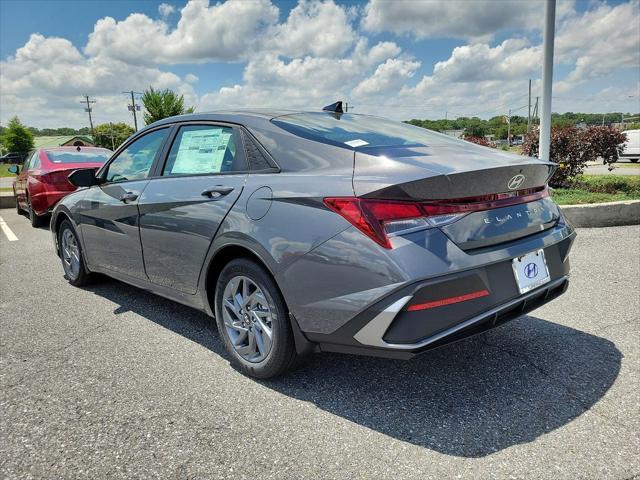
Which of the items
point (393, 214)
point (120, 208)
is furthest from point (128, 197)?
point (393, 214)

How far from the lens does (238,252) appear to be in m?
2.89

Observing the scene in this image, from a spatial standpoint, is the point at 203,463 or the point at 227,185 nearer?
the point at 203,463

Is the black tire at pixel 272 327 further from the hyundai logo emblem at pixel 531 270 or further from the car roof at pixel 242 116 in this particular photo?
the hyundai logo emblem at pixel 531 270

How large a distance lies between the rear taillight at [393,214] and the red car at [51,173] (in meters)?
7.17

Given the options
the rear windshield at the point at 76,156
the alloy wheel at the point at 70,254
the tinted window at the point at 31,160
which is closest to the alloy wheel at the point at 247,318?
the alloy wheel at the point at 70,254

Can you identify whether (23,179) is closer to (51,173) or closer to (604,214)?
(51,173)

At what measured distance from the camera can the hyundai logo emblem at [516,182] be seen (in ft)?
8.30

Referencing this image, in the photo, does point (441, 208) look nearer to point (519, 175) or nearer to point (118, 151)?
point (519, 175)

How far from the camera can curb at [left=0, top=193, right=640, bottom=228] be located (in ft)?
23.0

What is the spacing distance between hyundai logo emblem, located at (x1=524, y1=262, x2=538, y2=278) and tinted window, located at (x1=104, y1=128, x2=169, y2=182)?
264 cm

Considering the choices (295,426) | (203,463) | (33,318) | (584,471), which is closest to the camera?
(584,471)

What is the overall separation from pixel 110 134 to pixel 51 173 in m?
96.2

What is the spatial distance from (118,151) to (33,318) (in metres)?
1.56

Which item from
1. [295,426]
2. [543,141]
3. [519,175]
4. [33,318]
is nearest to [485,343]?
[519,175]
